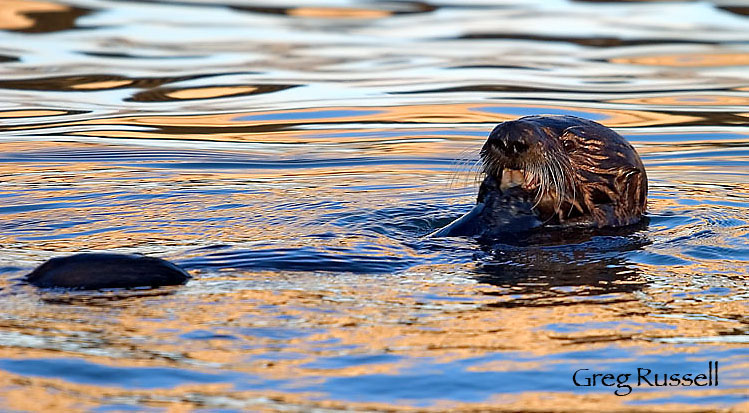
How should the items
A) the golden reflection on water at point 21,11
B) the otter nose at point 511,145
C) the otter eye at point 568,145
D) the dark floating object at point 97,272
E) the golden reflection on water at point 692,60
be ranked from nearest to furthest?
the dark floating object at point 97,272
the otter nose at point 511,145
the otter eye at point 568,145
the golden reflection on water at point 692,60
the golden reflection on water at point 21,11

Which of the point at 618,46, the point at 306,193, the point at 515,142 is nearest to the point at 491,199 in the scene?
the point at 515,142

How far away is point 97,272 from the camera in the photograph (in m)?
3.94

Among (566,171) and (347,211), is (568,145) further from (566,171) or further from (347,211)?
(347,211)

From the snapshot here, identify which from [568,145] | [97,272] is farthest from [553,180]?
[97,272]

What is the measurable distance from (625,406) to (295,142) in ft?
18.0

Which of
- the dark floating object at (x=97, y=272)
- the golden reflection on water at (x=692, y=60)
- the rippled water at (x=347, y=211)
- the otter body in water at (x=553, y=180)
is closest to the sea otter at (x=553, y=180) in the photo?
the otter body in water at (x=553, y=180)

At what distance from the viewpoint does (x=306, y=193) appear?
6.33 metres

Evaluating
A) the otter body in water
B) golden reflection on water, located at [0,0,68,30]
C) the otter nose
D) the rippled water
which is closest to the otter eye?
the otter body in water

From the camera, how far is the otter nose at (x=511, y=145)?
5.08 metres

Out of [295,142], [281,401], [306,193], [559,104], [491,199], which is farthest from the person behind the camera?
[559,104]

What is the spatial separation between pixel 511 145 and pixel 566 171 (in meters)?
0.29

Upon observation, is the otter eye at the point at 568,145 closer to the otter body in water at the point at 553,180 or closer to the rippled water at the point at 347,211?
the otter body in water at the point at 553,180

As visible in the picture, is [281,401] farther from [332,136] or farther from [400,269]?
[332,136]

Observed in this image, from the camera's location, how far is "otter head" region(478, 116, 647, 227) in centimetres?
513
